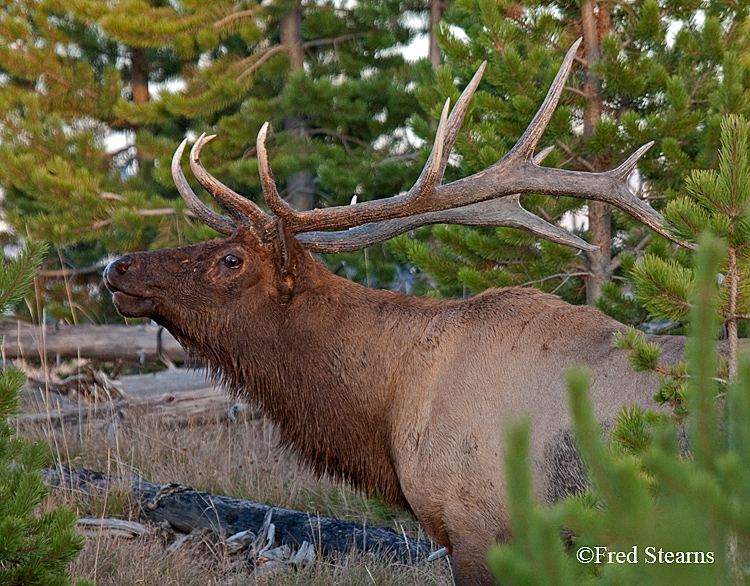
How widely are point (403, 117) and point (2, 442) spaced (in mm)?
7033

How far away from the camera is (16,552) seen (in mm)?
2199

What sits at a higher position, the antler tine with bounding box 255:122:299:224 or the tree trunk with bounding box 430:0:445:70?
the tree trunk with bounding box 430:0:445:70

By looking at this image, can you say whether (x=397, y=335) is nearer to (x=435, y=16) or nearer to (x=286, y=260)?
(x=286, y=260)

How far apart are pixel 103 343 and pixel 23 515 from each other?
5701mm

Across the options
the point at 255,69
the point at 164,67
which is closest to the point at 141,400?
the point at 255,69

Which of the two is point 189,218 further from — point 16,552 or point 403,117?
point 16,552

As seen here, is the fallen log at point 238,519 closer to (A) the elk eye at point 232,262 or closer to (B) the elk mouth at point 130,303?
(B) the elk mouth at point 130,303

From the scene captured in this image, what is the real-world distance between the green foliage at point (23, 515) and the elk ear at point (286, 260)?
4.00 ft

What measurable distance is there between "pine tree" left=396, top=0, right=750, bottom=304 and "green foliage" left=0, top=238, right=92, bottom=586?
9.46 ft

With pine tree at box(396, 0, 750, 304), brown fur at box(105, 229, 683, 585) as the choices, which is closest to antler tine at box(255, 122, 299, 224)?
brown fur at box(105, 229, 683, 585)

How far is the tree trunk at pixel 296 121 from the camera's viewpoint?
9070 mm

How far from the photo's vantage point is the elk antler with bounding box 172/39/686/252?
10.4ft

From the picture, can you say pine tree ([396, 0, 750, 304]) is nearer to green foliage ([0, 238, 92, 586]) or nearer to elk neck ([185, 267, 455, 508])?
elk neck ([185, 267, 455, 508])

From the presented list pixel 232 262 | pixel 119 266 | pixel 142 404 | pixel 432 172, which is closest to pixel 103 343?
pixel 142 404
